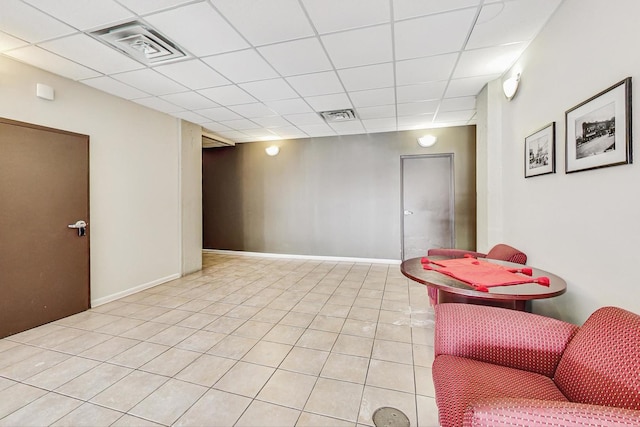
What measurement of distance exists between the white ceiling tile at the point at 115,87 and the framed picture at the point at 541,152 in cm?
453

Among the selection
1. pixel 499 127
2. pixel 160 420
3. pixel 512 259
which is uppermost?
pixel 499 127

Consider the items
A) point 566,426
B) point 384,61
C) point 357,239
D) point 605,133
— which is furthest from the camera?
point 357,239

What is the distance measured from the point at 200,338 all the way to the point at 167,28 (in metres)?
2.80

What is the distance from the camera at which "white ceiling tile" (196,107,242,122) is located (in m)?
4.35

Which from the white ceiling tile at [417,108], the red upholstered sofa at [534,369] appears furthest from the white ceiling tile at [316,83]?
the red upholstered sofa at [534,369]

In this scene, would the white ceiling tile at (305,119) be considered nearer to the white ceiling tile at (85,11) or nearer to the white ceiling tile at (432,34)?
the white ceiling tile at (432,34)

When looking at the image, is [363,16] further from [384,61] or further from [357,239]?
[357,239]

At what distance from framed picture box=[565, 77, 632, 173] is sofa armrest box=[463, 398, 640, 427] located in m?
1.28

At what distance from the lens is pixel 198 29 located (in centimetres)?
231

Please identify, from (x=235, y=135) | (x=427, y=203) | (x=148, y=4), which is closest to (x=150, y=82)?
(x=148, y=4)

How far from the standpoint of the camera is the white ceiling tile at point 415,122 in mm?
4852

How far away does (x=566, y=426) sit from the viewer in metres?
0.80

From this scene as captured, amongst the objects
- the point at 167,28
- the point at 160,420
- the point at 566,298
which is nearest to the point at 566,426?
the point at 566,298

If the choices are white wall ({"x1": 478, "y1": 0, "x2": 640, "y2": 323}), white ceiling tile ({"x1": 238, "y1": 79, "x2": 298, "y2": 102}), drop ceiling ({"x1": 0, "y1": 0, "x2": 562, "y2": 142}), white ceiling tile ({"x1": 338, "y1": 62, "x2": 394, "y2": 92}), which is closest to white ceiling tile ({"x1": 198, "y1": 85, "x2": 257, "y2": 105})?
drop ceiling ({"x1": 0, "y1": 0, "x2": 562, "y2": 142})
